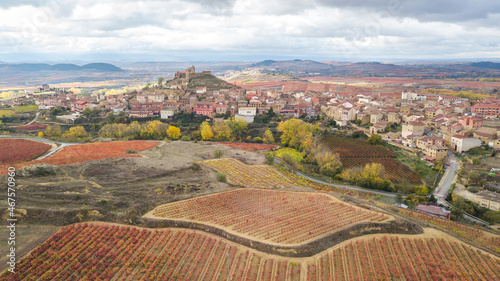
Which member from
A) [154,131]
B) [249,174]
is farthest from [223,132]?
[249,174]

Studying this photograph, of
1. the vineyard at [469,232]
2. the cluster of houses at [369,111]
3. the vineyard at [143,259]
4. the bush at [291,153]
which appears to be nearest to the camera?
the vineyard at [143,259]

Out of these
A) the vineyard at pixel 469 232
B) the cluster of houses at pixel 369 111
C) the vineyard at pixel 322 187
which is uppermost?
the cluster of houses at pixel 369 111

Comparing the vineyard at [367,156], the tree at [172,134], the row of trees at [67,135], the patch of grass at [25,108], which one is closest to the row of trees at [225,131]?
the tree at [172,134]

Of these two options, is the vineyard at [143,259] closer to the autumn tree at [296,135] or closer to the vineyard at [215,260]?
the vineyard at [215,260]

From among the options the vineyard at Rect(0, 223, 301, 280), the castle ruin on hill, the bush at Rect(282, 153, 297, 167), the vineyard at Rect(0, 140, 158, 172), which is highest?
the castle ruin on hill

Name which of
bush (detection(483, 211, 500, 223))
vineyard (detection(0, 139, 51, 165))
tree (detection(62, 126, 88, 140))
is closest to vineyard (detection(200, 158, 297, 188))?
bush (detection(483, 211, 500, 223))

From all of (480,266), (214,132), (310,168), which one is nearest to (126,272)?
(480,266)

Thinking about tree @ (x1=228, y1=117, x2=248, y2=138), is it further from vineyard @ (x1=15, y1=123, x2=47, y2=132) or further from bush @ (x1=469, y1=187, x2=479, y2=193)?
vineyard @ (x1=15, y1=123, x2=47, y2=132)
